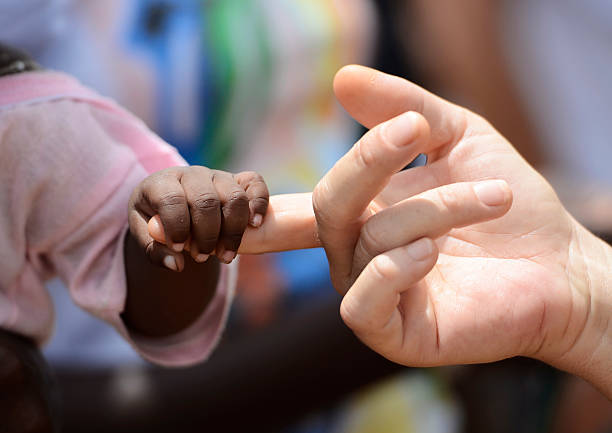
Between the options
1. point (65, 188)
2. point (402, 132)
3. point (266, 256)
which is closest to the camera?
point (402, 132)

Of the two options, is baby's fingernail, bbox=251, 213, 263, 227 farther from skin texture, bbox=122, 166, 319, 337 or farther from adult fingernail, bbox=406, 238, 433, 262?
adult fingernail, bbox=406, 238, 433, 262

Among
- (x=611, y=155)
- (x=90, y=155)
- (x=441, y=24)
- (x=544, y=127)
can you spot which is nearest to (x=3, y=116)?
(x=90, y=155)

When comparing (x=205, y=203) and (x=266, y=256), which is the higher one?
A: (x=205, y=203)

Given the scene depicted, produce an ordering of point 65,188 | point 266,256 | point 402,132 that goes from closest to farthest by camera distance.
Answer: point 402,132, point 65,188, point 266,256

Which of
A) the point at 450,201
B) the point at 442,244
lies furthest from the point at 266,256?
the point at 450,201

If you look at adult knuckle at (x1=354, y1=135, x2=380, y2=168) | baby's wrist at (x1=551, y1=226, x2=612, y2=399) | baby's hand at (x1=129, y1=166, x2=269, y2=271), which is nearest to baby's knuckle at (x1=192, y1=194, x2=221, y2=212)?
baby's hand at (x1=129, y1=166, x2=269, y2=271)

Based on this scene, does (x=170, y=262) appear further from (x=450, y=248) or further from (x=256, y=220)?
(x=450, y=248)

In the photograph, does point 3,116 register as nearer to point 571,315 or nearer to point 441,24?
point 571,315
